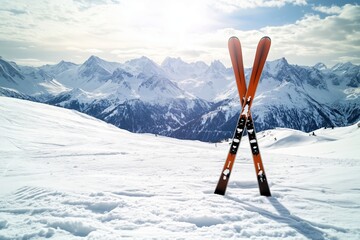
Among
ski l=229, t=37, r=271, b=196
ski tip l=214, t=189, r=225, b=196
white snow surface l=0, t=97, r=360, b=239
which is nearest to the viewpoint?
white snow surface l=0, t=97, r=360, b=239

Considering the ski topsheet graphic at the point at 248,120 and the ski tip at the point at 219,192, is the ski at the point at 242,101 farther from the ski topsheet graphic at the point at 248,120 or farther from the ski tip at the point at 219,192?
the ski tip at the point at 219,192

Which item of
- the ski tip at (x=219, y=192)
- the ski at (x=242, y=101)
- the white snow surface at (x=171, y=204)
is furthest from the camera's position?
the ski at (x=242, y=101)

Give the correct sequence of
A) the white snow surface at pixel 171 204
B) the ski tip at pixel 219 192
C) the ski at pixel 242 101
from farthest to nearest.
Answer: the ski at pixel 242 101, the ski tip at pixel 219 192, the white snow surface at pixel 171 204

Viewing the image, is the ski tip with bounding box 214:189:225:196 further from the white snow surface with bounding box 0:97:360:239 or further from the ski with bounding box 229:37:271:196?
the ski with bounding box 229:37:271:196

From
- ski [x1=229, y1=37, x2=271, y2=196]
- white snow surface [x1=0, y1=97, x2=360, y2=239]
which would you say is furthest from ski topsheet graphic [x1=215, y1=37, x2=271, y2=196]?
white snow surface [x1=0, y1=97, x2=360, y2=239]

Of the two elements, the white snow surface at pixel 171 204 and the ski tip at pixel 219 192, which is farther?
the ski tip at pixel 219 192

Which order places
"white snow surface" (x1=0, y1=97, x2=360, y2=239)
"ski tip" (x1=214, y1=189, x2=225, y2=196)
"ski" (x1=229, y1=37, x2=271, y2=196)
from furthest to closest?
"ski" (x1=229, y1=37, x2=271, y2=196), "ski tip" (x1=214, y1=189, x2=225, y2=196), "white snow surface" (x1=0, y1=97, x2=360, y2=239)

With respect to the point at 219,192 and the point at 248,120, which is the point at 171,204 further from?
the point at 248,120

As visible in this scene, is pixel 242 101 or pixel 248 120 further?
pixel 242 101

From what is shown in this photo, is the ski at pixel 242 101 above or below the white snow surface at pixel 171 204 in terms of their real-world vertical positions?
above

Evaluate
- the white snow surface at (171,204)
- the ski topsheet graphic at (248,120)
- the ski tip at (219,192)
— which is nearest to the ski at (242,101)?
the ski topsheet graphic at (248,120)

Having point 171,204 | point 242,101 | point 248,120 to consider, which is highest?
point 242,101

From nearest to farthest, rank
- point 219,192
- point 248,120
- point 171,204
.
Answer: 1. point 171,204
2. point 219,192
3. point 248,120

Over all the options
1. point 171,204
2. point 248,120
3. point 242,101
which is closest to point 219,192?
point 171,204
